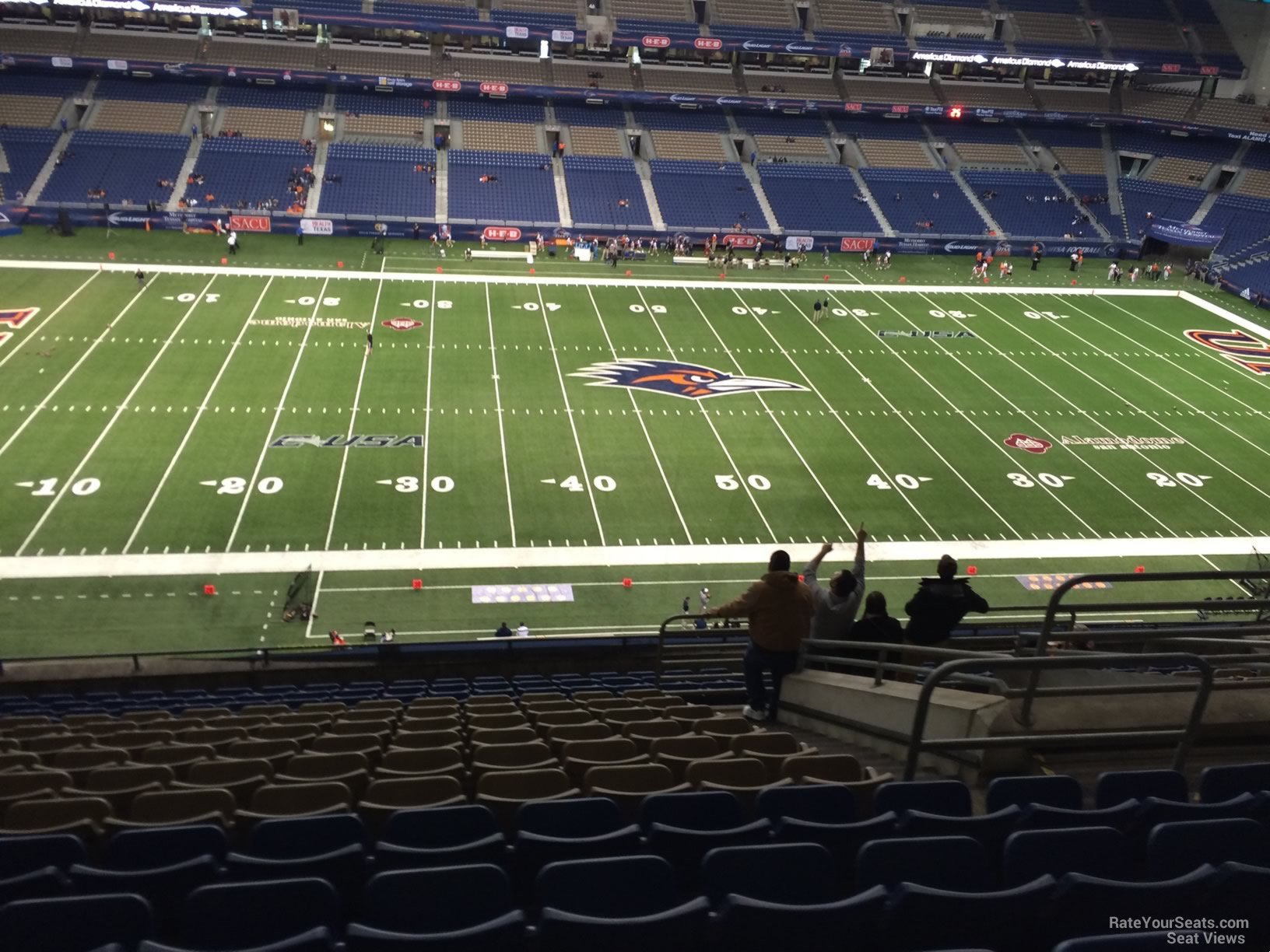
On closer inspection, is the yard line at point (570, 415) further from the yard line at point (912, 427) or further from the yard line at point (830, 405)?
the yard line at point (912, 427)

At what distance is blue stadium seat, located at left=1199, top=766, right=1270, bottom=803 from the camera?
221 inches

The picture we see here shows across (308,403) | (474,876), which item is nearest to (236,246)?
(308,403)

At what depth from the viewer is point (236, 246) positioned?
1762 inches

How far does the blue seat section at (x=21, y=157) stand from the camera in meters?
46.4

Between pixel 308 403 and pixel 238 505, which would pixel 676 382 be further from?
pixel 238 505

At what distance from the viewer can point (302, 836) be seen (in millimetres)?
5148

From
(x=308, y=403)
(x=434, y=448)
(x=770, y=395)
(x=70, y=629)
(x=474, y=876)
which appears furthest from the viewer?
(x=770, y=395)

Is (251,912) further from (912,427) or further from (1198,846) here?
(912,427)

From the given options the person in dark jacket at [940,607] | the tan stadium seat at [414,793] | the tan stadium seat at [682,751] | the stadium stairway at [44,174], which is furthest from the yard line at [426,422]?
the stadium stairway at [44,174]

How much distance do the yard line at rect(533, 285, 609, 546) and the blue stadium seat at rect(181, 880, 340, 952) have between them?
20.3 meters

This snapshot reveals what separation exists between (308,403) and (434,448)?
5101 mm

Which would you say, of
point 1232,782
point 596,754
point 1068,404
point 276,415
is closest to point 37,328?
point 276,415

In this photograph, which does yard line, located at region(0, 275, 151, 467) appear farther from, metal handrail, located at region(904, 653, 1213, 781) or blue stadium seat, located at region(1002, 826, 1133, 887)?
blue stadium seat, located at region(1002, 826, 1133, 887)

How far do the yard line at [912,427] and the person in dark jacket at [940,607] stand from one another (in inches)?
647
